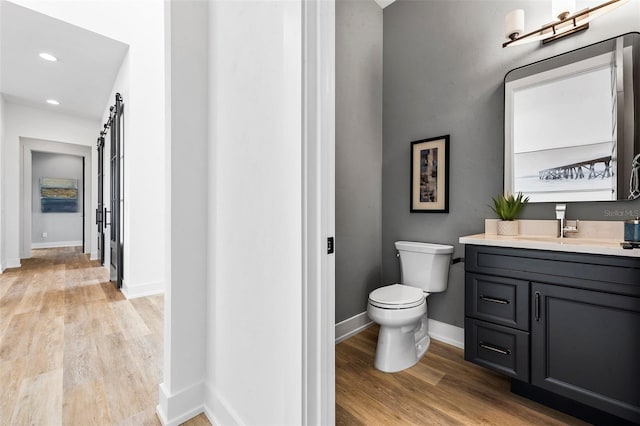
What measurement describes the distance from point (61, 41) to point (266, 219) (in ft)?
12.4

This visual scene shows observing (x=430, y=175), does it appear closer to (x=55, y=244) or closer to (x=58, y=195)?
(x=58, y=195)

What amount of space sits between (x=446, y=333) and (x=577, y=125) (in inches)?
63.5

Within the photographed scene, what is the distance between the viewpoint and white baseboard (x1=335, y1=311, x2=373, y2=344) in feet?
7.28

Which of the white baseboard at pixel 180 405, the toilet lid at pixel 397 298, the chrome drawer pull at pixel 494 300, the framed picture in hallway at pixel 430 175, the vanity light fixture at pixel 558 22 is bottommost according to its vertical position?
the white baseboard at pixel 180 405

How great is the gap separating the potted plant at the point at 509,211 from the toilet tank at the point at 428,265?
391mm

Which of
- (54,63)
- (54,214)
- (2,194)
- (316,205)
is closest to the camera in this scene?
(316,205)

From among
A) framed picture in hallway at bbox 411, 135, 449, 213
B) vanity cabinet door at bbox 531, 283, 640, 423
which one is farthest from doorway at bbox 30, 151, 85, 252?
vanity cabinet door at bbox 531, 283, 640, 423

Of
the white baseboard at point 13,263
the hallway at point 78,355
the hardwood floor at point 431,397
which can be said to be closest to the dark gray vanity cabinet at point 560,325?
the hardwood floor at point 431,397

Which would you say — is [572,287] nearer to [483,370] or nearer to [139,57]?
[483,370]

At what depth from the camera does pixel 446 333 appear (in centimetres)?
221

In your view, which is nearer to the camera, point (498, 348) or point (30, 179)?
point (498, 348)

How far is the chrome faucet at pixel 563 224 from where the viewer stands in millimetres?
1637

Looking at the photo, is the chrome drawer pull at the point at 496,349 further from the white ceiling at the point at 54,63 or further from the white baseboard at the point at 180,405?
the white ceiling at the point at 54,63

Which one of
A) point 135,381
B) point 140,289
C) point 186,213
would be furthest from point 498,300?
point 140,289
